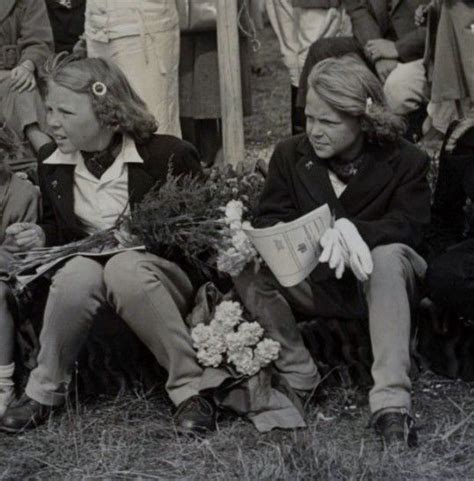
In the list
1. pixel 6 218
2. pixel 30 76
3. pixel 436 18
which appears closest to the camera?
pixel 6 218

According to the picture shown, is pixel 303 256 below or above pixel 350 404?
above

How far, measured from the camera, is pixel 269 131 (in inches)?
369

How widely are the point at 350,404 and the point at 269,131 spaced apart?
4.39 meters

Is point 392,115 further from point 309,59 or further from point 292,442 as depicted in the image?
point 309,59

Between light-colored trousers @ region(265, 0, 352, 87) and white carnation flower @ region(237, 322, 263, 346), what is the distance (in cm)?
256

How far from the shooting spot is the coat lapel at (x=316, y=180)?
5129 mm

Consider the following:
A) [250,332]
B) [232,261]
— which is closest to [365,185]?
[232,261]

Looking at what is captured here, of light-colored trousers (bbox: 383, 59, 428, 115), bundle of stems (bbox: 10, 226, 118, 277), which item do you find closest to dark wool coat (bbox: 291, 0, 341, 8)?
light-colored trousers (bbox: 383, 59, 428, 115)

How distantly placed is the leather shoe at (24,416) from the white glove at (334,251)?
1.17 meters

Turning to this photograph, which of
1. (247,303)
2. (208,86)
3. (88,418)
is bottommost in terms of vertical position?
(88,418)

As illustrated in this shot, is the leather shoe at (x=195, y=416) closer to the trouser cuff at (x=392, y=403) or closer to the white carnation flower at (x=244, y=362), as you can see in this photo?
the white carnation flower at (x=244, y=362)

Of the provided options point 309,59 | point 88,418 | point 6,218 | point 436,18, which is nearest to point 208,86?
point 309,59

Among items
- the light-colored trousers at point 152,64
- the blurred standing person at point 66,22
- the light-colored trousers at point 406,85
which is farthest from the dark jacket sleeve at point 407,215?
the blurred standing person at point 66,22

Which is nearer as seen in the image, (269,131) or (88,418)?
(88,418)
